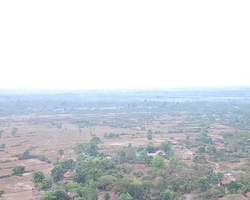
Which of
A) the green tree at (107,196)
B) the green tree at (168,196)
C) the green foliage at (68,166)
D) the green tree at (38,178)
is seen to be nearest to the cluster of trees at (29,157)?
the green foliage at (68,166)

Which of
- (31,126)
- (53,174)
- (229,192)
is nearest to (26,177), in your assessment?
(53,174)

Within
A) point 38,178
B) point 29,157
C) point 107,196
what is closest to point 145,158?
point 107,196

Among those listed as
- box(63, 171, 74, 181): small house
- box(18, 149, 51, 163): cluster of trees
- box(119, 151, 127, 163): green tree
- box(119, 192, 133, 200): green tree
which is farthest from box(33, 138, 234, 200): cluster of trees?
box(18, 149, 51, 163): cluster of trees

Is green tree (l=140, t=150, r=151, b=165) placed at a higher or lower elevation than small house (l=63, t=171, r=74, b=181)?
higher

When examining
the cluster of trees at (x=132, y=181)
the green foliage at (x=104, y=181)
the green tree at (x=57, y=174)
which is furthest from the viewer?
the green tree at (x=57, y=174)

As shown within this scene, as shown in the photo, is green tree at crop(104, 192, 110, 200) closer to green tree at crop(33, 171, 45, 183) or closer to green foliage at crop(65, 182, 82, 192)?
green foliage at crop(65, 182, 82, 192)

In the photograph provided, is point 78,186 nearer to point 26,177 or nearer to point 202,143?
point 26,177

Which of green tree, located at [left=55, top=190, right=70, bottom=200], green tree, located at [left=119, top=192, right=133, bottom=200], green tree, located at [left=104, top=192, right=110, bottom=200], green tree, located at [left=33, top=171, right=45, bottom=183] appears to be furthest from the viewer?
green tree, located at [left=33, top=171, right=45, bottom=183]

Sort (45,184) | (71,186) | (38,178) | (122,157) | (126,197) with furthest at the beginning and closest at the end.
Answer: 1. (122,157)
2. (38,178)
3. (45,184)
4. (71,186)
5. (126,197)

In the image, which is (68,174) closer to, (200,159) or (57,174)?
(57,174)

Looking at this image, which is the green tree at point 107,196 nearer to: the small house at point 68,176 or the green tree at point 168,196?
the green tree at point 168,196

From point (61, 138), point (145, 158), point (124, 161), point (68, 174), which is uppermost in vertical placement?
point (145, 158)
